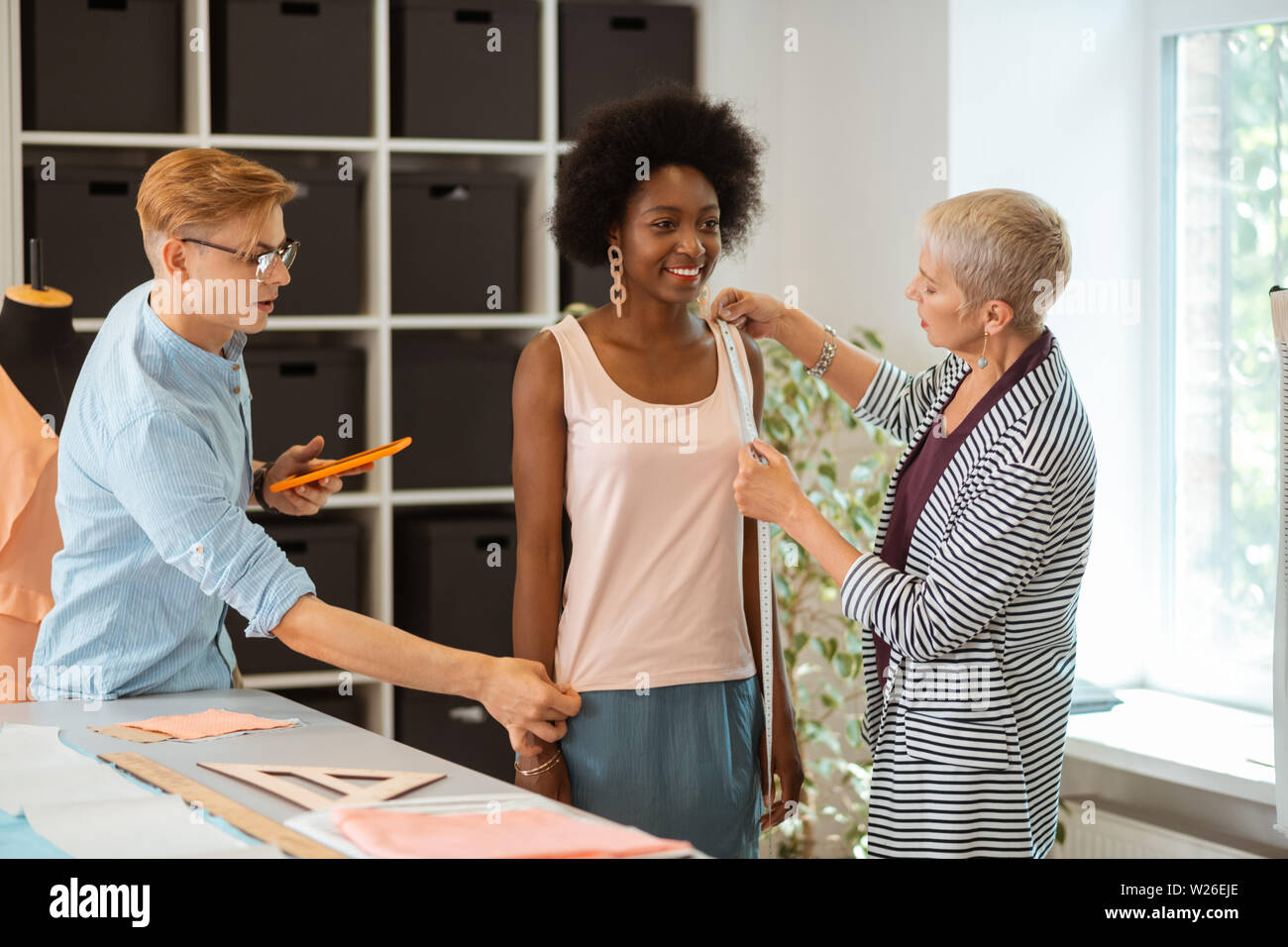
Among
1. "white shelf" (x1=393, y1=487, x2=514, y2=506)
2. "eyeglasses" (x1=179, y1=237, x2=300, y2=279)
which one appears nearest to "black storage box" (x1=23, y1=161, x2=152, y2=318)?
"white shelf" (x1=393, y1=487, x2=514, y2=506)

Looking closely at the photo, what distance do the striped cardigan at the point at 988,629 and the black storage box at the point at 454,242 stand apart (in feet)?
5.94

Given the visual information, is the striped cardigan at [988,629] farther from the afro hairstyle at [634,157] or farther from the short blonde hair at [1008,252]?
the afro hairstyle at [634,157]

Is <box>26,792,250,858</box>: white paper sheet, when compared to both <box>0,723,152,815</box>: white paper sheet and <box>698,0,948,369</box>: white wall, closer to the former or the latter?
<box>0,723,152,815</box>: white paper sheet

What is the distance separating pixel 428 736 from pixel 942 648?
1.90 metres

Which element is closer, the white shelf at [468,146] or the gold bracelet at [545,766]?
the gold bracelet at [545,766]

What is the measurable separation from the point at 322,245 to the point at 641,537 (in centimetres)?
166

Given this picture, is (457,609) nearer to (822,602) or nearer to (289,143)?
(822,602)

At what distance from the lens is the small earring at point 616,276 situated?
1.87 metres

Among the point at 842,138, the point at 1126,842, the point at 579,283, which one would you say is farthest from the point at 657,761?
the point at 842,138

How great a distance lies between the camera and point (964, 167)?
3010mm

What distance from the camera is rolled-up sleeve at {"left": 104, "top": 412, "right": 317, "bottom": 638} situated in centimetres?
152

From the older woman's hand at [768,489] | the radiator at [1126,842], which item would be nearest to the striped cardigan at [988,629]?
the older woman's hand at [768,489]

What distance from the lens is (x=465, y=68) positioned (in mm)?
3178

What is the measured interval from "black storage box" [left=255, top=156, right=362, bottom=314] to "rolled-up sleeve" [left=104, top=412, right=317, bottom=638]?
1571 mm
